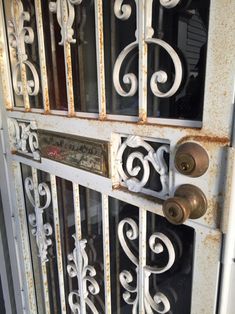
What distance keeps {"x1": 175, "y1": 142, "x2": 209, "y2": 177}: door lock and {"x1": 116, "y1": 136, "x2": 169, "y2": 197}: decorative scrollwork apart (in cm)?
7

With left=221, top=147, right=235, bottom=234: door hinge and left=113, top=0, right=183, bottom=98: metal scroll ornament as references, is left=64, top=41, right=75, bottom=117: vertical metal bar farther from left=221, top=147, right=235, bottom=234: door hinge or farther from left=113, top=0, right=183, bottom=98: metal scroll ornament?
left=221, top=147, right=235, bottom=234: door hinge

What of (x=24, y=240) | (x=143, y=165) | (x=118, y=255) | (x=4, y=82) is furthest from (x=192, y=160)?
(x=24, y=240)

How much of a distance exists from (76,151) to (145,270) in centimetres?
38

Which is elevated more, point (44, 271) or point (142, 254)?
point (142, 254)

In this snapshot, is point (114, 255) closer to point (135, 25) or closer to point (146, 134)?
point (146, 134)

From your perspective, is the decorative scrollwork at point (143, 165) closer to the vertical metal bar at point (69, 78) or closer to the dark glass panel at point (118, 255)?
the dark glass panel at point (118, 255)

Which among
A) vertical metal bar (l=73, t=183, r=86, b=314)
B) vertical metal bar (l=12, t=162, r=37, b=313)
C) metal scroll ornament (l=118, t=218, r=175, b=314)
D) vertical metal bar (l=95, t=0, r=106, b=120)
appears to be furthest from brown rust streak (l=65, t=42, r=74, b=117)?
vertical metal bar (l=12, t=162, r=37, b=313)

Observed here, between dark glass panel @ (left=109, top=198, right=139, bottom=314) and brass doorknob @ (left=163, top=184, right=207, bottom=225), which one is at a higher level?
brass doorknob @ (left=163, top=184, right=207, bottom=225)

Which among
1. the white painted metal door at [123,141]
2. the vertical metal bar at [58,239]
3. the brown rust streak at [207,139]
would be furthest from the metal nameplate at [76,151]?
the brown rust streak at [207,139]

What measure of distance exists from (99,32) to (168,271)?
62 cm

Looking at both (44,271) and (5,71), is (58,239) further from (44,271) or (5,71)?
(5,71)

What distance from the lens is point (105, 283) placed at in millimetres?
816

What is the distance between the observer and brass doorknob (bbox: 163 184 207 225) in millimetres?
492

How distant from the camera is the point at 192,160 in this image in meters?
0.49
